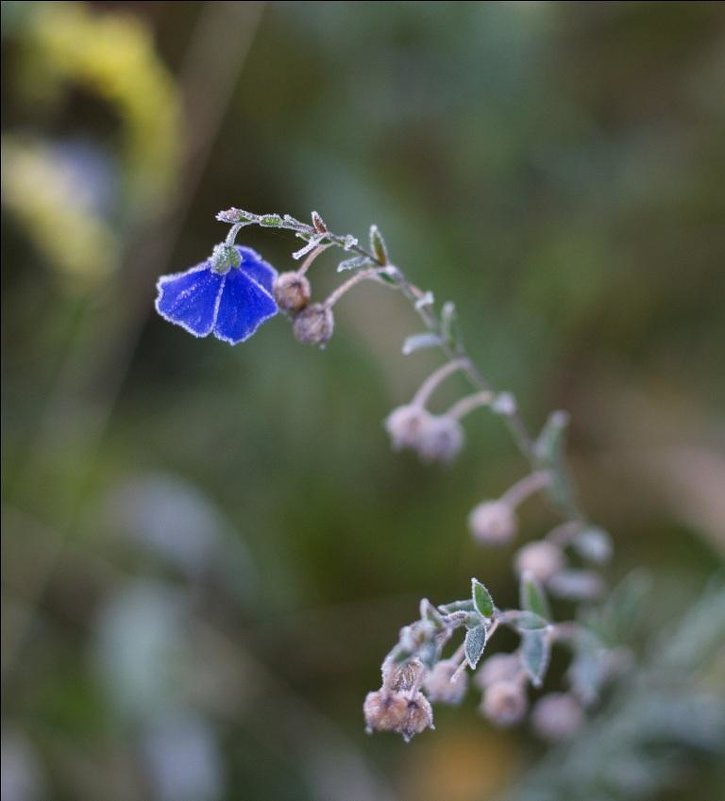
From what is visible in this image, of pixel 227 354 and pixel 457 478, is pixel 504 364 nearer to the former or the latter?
pixel 457 478

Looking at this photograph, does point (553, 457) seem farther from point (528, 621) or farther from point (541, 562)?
point (528, 621)

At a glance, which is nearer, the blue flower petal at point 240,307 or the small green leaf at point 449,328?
the blue flower petal at point 240,307

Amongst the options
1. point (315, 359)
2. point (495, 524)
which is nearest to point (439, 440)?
point (495, 524)

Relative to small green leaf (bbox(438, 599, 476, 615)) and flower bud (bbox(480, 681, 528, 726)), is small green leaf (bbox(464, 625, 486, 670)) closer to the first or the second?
small green leaf (bbox(438, 599, 476, 615))

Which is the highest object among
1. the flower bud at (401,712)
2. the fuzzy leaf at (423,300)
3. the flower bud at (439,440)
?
the fuzzy leaf at (423,300)

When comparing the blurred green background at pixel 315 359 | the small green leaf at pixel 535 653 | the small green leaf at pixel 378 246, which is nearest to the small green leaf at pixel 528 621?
the small green leaf at pixel 535 653

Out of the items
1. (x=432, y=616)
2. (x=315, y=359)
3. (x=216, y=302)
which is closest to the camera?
(x=432, y=616)

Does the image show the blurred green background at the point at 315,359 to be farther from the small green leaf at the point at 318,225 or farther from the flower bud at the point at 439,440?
the small green leaf at the point at 318,225
